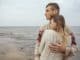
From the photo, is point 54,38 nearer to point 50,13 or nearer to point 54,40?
point 54,40

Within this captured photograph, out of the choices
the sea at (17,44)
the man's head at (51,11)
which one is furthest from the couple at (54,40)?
the sea at (17,44)

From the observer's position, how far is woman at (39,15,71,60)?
105 cm

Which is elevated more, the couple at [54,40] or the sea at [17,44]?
the couple at [54,40]

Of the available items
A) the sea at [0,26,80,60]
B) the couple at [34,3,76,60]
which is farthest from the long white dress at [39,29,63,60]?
the sea at [0,26,80,60]

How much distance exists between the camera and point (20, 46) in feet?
8.23

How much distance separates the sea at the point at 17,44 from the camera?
8.03 ft

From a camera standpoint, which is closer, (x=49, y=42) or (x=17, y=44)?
(x=49, y=42)

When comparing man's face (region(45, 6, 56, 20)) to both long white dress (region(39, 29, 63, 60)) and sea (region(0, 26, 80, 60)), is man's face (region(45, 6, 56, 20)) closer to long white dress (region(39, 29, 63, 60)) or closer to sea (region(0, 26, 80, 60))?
long white dress (region(39, 29, 63, 60))

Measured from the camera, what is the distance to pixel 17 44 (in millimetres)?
2508

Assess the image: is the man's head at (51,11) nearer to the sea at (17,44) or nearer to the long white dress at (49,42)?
the long white dress at (49,42)

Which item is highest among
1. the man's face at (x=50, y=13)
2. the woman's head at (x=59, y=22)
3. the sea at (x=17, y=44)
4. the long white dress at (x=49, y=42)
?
the man's face at (x=50, y=13)

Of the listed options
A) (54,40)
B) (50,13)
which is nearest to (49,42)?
(54,40)

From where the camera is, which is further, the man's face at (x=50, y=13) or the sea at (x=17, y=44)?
the sea at (x=17, y=44)

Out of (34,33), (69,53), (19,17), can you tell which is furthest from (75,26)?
(69,53)
